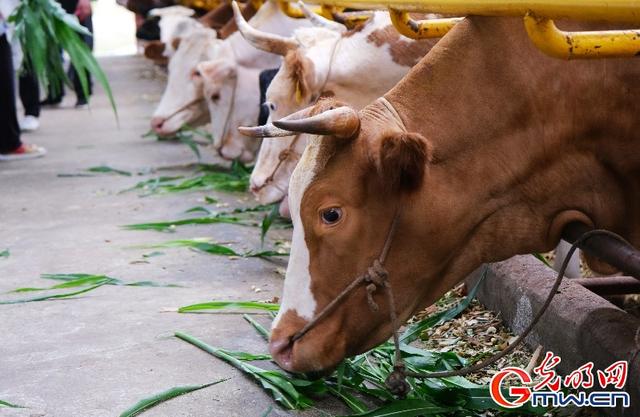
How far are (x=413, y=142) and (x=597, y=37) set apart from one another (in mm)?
541

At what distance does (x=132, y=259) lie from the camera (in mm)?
5141

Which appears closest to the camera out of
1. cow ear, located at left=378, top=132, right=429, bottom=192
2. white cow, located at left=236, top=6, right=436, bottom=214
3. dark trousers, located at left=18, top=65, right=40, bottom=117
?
cow ear, located at left=378, top=132, right=429, bottom=192

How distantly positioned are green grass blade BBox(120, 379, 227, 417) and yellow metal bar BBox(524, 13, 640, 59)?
145 cm

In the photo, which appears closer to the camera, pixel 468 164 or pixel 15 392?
pixel 468 164

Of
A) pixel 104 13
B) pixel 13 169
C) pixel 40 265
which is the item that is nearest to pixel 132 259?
pixel 40 265

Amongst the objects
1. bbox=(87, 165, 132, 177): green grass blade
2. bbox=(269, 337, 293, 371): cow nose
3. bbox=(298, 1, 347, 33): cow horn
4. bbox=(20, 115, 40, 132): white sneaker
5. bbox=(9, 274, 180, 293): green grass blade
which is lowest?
bbox=(20, 115, 40, 132): white sneaker

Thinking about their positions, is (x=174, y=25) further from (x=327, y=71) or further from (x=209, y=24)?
(x=327, y=71)

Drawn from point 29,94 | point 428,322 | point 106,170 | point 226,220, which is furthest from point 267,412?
point 29,94

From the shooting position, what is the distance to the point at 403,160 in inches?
111

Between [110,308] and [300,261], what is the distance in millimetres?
1496

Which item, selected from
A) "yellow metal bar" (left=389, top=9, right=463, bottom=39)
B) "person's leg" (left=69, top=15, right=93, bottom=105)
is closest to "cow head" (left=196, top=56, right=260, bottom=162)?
"yellow metal bar" (left=389, top=9, right=463, bottom=39)

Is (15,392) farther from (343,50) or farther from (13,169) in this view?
(13,169)

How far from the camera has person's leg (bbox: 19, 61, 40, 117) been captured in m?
10.8

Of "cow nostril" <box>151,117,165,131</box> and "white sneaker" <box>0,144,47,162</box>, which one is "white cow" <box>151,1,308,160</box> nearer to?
"cow nostril" <box>151,117,165,131</box>
